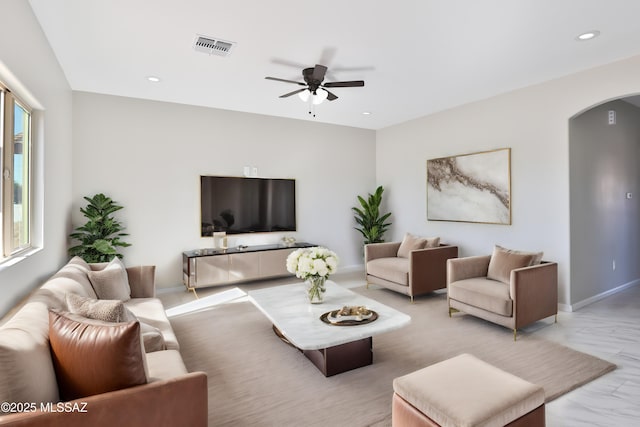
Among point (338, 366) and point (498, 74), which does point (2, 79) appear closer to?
point (338, 366)

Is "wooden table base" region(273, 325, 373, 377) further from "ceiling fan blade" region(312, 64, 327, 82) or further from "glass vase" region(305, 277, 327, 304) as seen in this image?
"ceiling fan blade" region(312, 64, 327, 82)

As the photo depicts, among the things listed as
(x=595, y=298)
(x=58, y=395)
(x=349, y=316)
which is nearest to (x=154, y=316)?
(x=58, y=395)

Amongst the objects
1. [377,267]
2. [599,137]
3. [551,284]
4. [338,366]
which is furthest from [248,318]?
[599,137]

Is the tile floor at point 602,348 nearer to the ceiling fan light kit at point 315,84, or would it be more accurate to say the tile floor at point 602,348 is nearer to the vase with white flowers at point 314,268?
the vase with white flowers at point 314,268

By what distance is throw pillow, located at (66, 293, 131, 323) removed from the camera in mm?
1663

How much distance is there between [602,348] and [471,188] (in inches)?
100

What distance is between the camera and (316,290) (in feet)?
10.2

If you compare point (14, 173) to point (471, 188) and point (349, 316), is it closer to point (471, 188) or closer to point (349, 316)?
point (349, 316)

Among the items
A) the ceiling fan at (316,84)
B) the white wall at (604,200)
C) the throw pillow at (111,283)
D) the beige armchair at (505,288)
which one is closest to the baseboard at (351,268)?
the beige armchair at (505,288)

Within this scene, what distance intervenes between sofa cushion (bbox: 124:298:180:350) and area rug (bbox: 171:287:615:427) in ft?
1.45

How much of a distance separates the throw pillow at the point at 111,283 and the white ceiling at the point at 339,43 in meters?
2.10

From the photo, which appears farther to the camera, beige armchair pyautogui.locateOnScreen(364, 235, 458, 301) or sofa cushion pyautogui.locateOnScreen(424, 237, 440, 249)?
sofa cushion pyautogui.locateOnScreen(424, 237, 440, 249)

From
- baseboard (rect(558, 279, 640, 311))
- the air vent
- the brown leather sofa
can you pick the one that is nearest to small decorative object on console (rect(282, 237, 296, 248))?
the air vent

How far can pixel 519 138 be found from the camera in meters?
4.37
